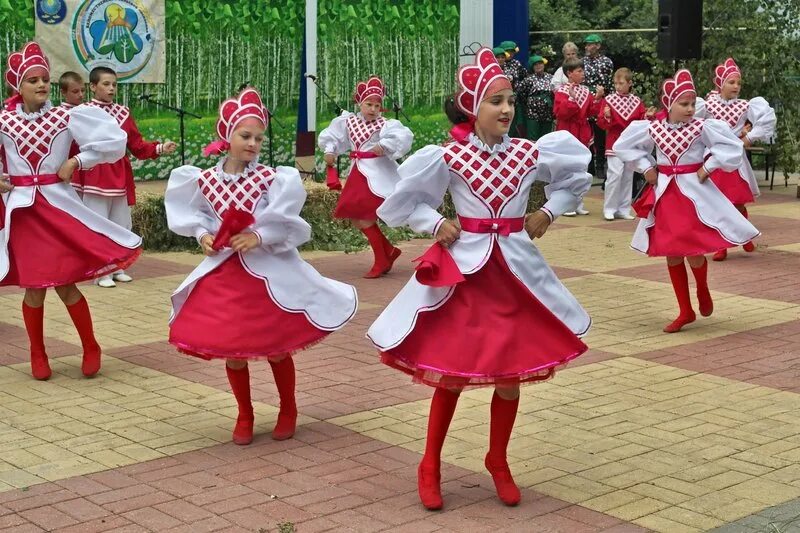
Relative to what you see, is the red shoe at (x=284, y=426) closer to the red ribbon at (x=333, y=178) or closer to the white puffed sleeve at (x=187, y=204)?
the white puffed sleeve at (x=187, y=204)

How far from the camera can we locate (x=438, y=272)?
5.48 m

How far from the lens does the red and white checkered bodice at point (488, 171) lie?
223 inches

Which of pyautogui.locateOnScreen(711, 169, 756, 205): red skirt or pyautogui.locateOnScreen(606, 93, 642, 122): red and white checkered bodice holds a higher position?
pyautogui.locateOnScreen(606, 93, 642, 122): red and white checkered bodice

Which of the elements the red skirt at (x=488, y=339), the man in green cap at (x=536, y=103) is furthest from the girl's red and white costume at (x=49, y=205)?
the man in green cap at (x=536, y=103)

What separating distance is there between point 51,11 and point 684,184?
8.78 meters

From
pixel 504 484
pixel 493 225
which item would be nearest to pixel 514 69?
pixel 493 225

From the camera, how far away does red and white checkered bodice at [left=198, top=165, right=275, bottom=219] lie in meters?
6.45

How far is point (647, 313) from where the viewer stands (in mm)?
10148

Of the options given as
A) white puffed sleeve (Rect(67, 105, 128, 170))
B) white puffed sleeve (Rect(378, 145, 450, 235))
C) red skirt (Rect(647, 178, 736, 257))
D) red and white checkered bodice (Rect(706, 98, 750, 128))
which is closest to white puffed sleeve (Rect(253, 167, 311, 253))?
white puffed sleeve (Rect(378, 145, 450, 235))

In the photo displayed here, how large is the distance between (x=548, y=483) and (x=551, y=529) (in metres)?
0.63

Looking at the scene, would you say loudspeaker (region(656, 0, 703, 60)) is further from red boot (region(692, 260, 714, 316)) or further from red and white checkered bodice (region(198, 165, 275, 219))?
→ red and white checkered bodice (region(198, 165, 275, 219))

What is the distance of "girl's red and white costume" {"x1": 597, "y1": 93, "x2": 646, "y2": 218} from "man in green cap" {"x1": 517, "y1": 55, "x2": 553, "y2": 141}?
1.43m

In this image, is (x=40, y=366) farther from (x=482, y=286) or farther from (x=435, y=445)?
(x=482, y=286)

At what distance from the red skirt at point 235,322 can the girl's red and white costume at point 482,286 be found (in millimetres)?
785
